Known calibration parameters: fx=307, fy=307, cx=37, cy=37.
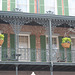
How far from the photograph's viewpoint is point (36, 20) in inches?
816

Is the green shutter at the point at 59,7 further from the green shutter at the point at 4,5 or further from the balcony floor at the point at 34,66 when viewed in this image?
the balcony floor at the point at 34,66

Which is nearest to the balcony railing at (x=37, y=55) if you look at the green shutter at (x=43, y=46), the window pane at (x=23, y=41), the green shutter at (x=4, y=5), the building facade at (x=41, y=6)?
the green shutter at (x=43, y=46)

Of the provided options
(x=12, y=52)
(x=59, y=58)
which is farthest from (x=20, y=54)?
(x=59, y=58)

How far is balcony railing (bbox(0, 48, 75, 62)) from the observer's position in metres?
21.1

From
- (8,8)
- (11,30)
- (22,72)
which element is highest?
(8,8)

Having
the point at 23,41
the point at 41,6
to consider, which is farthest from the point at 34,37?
the point at 41,6

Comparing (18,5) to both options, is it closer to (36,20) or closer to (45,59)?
(36,20)

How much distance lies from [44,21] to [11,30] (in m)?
2.86

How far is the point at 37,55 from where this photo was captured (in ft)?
72.5

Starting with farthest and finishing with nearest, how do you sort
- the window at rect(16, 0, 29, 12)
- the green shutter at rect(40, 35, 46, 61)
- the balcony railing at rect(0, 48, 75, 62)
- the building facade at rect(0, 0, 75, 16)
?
1. the window at rect(16, 0, 29, 12)
2. the building facade at rect(0, 0, 75, 16)
3. the green shutter at rect(40, 35, 46, 61)
4. the balcony railing at rect(0, 48, 75, 62)

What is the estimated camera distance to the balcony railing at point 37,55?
69.4 ft

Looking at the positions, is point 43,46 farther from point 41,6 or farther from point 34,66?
point 41,6

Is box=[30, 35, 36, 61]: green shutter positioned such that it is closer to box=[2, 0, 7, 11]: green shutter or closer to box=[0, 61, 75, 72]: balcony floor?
box=[0, 61, 75, 72]: balcony floor

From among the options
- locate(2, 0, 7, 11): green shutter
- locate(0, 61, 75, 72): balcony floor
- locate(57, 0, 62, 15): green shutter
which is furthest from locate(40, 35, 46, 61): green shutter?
locate(2, 0, 7, 11): green shutter
